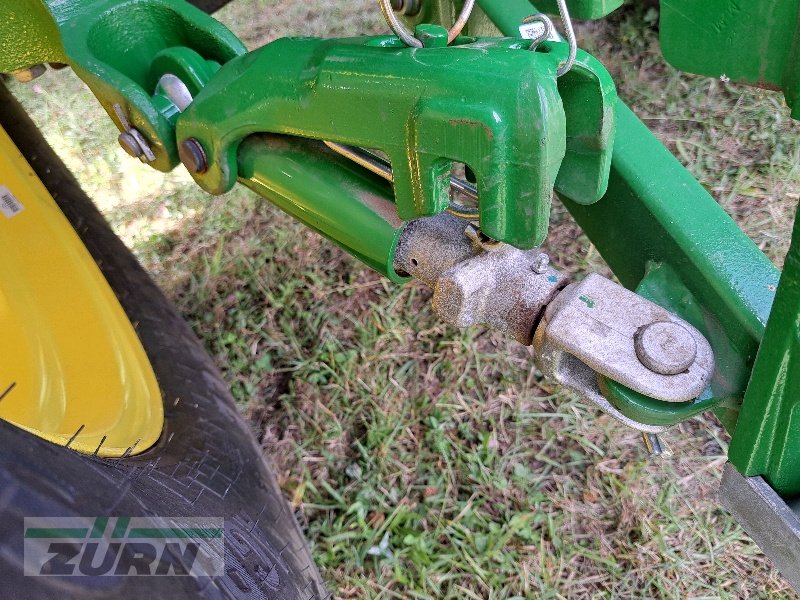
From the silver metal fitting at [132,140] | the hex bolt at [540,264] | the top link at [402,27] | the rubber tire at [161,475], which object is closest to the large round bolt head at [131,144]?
the silver metal fitting at [132,140]

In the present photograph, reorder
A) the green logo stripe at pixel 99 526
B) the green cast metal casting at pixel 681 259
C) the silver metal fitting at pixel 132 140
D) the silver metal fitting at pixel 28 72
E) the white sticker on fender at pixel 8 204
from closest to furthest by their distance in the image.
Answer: the green logo stripe at pixel 99 526 → the green cast metal casting at pixel 681 259 → the silver metal fitting at pixel 132 140 → the silver metal fitting at pixel 28 72 → the white sticker on fender at pixel 8 204

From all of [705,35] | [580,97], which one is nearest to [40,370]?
[580,97]

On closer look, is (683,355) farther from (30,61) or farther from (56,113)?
(56,113)

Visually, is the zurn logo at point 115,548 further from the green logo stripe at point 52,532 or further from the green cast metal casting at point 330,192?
the green cast metal casting at point 330,192

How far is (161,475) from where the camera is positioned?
964mm

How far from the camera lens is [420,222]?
0.91 metres

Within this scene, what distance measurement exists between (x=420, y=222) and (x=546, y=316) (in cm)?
21

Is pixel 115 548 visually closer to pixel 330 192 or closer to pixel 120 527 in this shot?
pixel 120 527

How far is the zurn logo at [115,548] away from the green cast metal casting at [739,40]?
693 millimetres

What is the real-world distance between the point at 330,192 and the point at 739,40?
1.59 ft

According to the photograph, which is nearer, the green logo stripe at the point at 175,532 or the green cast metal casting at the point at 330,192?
the green logo stripe at the point at 175,532

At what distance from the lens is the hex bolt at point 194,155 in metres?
0.94

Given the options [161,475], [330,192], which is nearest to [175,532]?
[161,475]

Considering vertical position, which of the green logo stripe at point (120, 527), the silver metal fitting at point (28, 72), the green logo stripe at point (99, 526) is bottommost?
the green logo stripe at point (120, 527)
